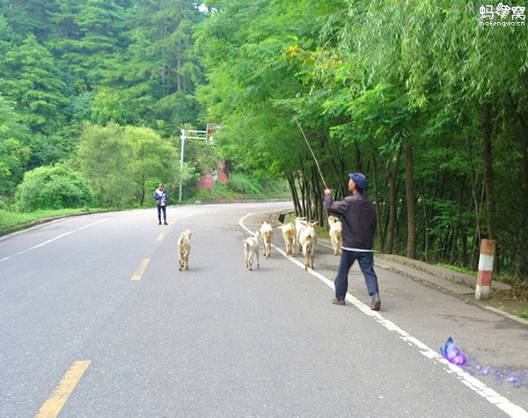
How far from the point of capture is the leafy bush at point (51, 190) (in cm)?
3784

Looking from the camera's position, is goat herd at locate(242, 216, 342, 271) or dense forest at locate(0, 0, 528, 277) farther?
goat herd at locate(242, 216, 342, 271)

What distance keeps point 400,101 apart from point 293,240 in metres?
4.63

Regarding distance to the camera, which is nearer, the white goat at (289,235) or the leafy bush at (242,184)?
the white goat at (289,235)

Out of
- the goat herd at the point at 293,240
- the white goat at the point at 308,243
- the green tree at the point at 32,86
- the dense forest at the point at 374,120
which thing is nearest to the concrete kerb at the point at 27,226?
the dense forest at the point at 374,120

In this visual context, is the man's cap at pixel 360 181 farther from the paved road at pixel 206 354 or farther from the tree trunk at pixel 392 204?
the tree trunk at pixel 392 204

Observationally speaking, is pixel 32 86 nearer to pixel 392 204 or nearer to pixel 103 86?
pixel 103 86

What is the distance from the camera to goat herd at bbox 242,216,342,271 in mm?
11148

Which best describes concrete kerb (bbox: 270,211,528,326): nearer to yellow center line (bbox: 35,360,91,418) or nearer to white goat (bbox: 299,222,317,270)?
white goat (bbox: 299,222,317,270)

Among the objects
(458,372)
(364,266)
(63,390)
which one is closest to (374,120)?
(364,266)

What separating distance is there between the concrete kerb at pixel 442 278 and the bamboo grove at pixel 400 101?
45.1 inches

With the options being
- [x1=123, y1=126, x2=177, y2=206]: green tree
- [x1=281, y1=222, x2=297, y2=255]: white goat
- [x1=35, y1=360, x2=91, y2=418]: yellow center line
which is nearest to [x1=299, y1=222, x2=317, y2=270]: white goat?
[x1=281, y1=222, x2=297, y2=255]: white goat

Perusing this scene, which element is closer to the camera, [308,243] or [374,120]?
[374,120]

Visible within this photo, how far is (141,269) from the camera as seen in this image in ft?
35.8

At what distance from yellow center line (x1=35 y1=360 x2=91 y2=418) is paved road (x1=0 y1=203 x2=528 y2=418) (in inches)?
0.7
